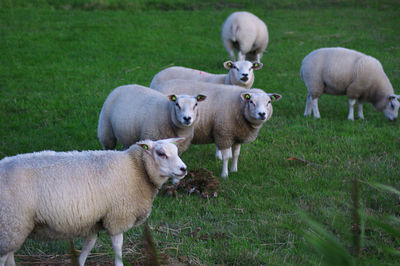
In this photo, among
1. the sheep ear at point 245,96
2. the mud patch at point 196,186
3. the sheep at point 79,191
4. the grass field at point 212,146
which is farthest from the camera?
the sheep ear at point 245,96

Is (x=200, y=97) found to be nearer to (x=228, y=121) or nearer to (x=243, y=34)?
(x=228, y=121)

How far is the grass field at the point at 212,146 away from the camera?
13.5 ft

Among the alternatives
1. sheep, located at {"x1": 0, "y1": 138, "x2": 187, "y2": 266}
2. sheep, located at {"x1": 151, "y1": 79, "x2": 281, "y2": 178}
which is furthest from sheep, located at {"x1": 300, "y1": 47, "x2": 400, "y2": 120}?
sheep, located at {"x1": 0, "y1": 138, "x2": 187, "y2": 266}

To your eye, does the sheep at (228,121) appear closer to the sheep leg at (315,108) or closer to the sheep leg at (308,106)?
the sheep leg at (315,108)

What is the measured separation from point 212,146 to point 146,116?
6.92 ft

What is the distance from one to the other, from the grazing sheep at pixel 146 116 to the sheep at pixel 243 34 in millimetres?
6243

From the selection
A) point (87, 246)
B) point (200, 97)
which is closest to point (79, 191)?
point (87, 246)

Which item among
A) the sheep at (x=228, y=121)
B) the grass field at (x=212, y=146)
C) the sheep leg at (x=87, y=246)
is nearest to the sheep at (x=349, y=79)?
the grass field at (x=212, y=146)

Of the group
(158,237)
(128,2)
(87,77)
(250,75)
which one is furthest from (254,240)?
(128,2)

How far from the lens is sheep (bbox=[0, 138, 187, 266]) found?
303 cm

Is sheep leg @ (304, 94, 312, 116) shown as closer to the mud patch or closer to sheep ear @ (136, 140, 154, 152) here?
the mud patch

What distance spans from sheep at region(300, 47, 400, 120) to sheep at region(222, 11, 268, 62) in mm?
3317

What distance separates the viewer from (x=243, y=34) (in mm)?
11641

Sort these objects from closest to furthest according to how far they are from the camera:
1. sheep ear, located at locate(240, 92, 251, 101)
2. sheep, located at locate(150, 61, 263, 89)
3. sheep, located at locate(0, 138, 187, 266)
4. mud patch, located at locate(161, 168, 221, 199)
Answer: sheep, located at locate(0, 138, 187, 266), mud patch, located at locate(161, 168, 221, 199), sheep ear, located at locate(240, 92, 251, 101), sheep, located at locate(150, 61, 263, 89)
